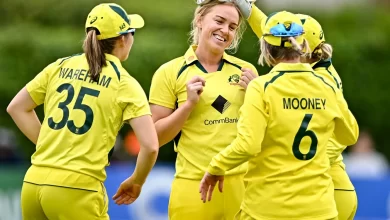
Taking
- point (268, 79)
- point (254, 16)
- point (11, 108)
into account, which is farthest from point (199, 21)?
point (11, 108)

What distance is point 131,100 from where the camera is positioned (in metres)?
6.34

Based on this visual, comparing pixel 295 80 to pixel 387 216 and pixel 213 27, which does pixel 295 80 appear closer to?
pixel 213 27

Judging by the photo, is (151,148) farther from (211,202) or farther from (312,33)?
(312,33)

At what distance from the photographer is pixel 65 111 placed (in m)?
6.36

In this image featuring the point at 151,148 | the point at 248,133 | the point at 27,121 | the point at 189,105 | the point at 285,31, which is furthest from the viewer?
the point at 27,121

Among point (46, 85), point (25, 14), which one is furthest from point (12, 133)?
point (46, 85)

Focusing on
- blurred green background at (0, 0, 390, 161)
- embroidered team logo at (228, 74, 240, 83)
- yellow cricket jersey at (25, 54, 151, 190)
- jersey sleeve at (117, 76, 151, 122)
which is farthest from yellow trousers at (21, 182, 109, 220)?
blurred green background at (0, 0, 390, 161)

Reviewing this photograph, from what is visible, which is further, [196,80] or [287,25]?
[196,80]

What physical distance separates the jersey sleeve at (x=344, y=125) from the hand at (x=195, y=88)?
96 centimetres

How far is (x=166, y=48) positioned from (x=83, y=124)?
35.7 feet

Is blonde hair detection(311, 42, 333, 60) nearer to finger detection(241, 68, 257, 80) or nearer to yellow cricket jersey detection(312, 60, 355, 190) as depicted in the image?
yellow cricket jersey detection(312, 60, 355, 190)

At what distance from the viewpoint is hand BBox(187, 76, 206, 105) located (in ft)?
21.4

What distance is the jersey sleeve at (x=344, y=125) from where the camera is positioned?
20.4 feet

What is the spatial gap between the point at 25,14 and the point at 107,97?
14.1 metres
